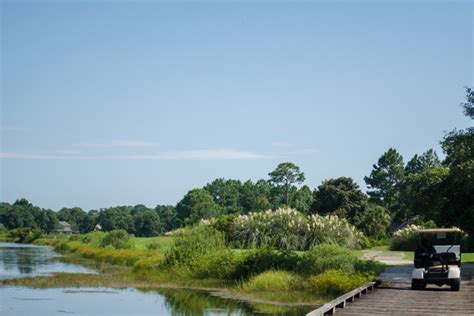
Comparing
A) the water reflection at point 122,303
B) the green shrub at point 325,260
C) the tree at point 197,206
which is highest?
the tree at point 197,206

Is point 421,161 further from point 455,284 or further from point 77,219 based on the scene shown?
point 77,219

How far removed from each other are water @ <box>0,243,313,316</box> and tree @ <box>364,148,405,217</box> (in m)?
67.8

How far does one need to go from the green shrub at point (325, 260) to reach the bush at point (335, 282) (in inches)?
31.8

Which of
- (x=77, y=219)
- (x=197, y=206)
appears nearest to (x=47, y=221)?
(x=77, y=219)

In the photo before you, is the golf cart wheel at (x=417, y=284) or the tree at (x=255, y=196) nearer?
the golf cart wheel at (x=417, y=284)

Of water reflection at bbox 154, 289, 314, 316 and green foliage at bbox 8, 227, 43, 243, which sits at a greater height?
green foliage at bbox 8, 227, 43, 243

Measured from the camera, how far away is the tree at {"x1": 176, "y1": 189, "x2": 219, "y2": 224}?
10181 centimetres

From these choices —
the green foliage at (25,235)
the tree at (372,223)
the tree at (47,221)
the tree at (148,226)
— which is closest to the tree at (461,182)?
the tree at (372,223)

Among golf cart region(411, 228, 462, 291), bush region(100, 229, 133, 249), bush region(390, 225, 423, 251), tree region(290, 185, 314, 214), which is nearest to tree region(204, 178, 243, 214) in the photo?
tree region(290, 185, 314, 214)

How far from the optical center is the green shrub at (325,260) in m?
26.9

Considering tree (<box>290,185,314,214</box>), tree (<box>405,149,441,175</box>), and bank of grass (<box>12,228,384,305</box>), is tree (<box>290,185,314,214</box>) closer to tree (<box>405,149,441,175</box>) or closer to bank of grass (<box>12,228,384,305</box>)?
tree (<box>405,149,441,175</box>)

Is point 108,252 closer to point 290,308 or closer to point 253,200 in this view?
point 290,308

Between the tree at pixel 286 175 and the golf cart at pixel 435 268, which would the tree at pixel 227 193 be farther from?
the golf cart at pixel 435 268

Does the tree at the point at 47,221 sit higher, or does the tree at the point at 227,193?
the tree at the point at 227,193
